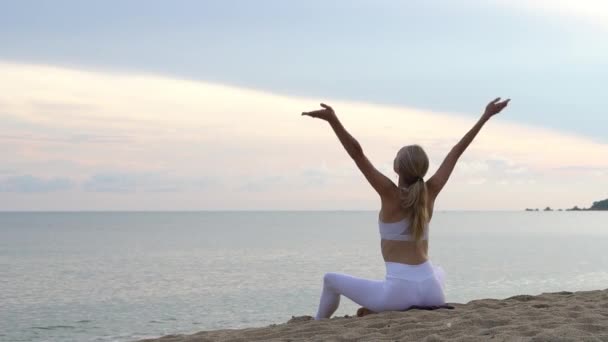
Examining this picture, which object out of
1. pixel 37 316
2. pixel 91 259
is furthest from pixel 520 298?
pixel 91 259

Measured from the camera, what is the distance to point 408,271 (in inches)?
274

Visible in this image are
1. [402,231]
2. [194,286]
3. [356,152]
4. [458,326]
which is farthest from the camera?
[194,286]

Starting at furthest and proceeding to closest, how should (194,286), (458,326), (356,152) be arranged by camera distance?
(194,286)
(356,152)
(458,326)

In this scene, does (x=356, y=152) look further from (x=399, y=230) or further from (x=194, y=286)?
(x=194, y=286)

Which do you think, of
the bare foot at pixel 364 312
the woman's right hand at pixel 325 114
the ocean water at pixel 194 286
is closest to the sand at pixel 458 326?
the bare foot at pixel 364 312

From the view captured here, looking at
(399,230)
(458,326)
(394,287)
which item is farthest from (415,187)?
(458,326)

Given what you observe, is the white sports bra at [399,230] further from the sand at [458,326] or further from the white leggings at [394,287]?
the sand at [458,326]

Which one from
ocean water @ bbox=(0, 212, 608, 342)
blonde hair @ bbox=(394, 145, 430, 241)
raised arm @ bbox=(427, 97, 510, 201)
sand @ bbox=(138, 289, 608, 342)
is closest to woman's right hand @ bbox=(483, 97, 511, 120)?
raised arm @ bbox=(427, 97, 510, 201)

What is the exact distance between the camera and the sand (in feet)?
19.3

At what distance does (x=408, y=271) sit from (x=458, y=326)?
2.77ft

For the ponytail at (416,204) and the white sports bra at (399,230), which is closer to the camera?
the ponytail at (416,204)

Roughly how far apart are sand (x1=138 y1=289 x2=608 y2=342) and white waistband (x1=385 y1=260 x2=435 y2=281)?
13.0 inches

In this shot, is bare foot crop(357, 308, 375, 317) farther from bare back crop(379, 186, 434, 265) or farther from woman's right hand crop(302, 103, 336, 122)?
woman's right hand crop(302, 103, 336, 122)

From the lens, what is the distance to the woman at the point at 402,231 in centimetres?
675
